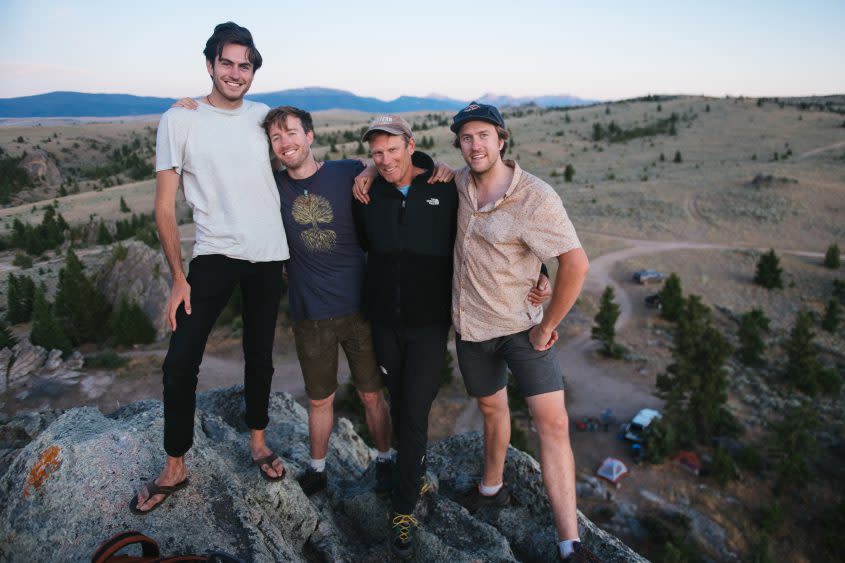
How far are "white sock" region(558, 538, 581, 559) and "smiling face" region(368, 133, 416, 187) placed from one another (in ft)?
9.11

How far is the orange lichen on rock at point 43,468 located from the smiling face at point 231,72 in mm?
2659

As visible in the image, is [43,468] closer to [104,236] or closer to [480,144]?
[480,144]

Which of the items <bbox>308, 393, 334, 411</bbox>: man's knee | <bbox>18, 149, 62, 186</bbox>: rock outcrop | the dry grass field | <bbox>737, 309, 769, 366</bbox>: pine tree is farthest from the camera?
<bbox>18, 149, 62, 186</bbox>: rock outcrop

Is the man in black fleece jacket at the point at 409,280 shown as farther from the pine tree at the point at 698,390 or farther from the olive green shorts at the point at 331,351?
the pine tree at the point at 698,390

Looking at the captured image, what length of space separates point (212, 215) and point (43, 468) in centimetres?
199

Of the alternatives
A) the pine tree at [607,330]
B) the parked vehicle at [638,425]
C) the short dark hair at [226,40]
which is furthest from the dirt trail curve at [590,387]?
the short dark hair at [226,40]

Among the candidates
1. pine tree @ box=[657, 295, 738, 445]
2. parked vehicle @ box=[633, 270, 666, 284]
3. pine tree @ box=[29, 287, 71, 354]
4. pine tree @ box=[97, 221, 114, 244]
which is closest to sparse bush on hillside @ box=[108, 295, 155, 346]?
pine tree @ box=[29, 287, 71, 354]

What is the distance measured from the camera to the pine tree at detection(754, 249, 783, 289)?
20625 millimetres

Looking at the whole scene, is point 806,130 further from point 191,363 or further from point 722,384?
point 191,363

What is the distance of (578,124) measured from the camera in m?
58.3

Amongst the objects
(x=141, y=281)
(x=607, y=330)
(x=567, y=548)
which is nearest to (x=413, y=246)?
(x=567, y=548)

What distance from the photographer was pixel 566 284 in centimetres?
330

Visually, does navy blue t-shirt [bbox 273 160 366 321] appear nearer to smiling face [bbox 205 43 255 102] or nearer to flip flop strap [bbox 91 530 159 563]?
smiling face [bbox 205 43 255 102]

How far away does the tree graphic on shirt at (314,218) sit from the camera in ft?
12.1
